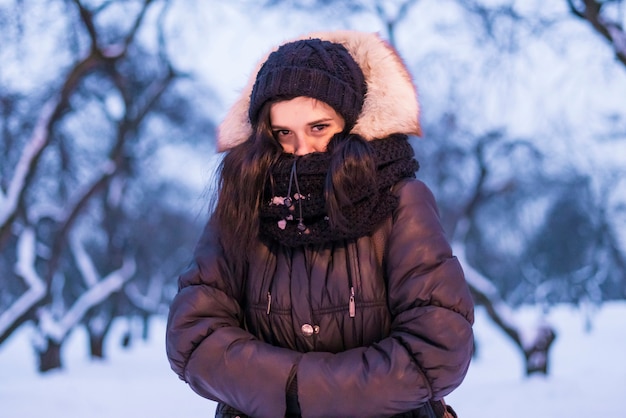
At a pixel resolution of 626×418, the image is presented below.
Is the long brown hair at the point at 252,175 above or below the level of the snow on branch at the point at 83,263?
above

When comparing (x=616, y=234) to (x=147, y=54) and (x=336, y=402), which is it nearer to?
(x=147, y=54)

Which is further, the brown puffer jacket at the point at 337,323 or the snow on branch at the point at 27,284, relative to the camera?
the snow on branch at the point at 27,284

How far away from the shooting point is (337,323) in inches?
72.4

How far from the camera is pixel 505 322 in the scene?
32.4ft

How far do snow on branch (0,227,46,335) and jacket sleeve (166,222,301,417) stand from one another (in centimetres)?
734

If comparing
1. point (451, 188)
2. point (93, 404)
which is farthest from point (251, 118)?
point (451, 188)

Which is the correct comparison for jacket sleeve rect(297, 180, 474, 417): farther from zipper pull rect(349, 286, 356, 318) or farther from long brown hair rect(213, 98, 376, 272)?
long brown hair rect(213, 98, 376, 272)

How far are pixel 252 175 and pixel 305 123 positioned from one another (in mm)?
204

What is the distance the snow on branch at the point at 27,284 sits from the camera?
338 inches

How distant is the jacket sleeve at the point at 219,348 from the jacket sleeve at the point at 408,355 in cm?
8

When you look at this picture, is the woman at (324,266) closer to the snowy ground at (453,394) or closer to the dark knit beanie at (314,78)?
the dark knit beanie at (314,78)

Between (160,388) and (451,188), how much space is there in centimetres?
664

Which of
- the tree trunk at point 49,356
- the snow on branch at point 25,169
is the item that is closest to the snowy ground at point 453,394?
the tree trunk at point 49,356

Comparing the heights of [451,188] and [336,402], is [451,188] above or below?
below
